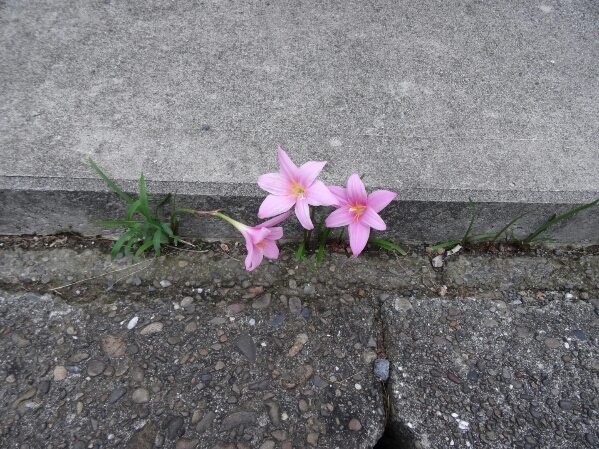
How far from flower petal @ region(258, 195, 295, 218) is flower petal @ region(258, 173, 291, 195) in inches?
1.0

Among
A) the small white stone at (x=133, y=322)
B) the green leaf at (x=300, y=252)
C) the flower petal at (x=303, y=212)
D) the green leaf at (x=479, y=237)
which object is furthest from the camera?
the green leaf at (x=479, y=237)

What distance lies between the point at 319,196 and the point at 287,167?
0.49 ft

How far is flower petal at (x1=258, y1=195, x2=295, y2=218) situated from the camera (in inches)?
60.5

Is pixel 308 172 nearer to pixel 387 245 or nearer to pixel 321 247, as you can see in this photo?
pixel 321 247

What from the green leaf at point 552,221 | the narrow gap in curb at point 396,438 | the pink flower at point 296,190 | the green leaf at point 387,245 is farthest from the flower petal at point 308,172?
the green leaf at point 552,221

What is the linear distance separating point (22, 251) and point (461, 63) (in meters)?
2.47

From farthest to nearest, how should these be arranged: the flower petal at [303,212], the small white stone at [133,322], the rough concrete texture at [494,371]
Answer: the small white stone at [133,322], the rough concrete texture at [494,371], the flower petal at [303,212]

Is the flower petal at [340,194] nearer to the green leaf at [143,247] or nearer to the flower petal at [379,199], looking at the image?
the flower petal at [379,199]

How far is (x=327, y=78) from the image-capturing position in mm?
2475

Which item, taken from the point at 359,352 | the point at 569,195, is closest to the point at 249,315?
the point at 359,352

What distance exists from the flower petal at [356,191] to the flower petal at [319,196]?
7 centimetres

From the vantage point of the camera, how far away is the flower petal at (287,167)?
4.99ft

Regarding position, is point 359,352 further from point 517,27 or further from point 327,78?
point 517,27

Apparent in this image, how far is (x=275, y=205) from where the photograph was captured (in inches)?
60.9
